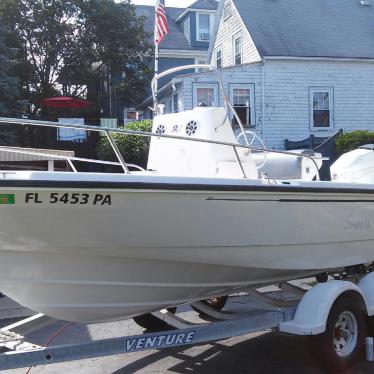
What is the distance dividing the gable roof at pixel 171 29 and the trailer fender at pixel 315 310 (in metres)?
24.0

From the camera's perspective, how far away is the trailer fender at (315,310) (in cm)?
433

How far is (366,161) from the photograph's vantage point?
5.67 m

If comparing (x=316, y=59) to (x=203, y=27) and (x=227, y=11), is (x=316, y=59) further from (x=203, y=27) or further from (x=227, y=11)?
(x=203, y=27)

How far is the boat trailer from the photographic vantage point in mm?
3705

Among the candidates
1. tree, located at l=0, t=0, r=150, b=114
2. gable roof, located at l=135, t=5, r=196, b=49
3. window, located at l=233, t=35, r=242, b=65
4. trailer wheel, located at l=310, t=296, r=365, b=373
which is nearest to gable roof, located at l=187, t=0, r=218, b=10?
gable roof, located at l=135, t=5, r=196, b=49

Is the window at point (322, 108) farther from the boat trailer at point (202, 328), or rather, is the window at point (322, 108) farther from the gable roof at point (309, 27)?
the boat trailer at point (202, 328)

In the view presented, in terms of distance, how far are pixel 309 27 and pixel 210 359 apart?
17.3 m

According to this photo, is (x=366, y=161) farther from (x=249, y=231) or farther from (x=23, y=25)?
(x=23, y=25)

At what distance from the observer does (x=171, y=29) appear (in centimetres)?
3036

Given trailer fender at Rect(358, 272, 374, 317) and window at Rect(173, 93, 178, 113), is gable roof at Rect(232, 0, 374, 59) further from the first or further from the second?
trailer fender at Rect(358, 272, 374, 317)

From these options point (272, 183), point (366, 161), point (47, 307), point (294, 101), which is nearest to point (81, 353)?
point (47, 307)

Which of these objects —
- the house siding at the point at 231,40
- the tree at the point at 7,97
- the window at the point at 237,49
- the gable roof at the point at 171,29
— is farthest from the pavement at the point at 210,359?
the gable roof at the point at 171,29

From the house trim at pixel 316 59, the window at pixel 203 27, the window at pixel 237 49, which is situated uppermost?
the window at pixel 203 27

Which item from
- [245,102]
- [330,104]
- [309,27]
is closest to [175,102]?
[245,102]
